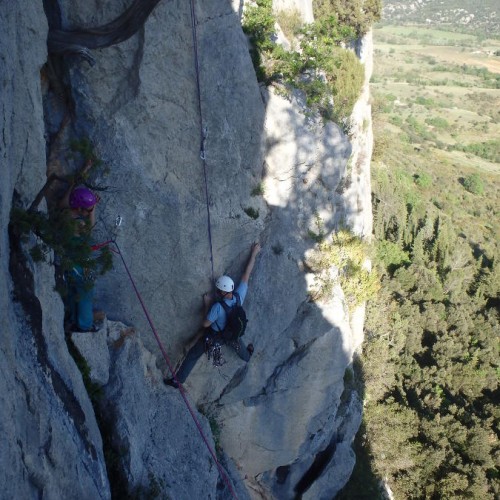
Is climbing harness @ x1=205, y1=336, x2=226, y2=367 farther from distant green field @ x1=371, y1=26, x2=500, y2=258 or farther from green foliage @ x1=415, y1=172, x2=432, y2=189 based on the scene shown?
green foliage @ x1=415, y1=172, x2=432, y2=189

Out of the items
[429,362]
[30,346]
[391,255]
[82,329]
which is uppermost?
[30,346]

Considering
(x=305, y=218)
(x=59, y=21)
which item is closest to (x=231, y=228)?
(x=305, y=218)

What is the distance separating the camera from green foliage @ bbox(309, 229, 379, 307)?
1034 centimetres

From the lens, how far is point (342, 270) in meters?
11.7

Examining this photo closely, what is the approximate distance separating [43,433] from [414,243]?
2731cm

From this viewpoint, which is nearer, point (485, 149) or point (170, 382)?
point (170, 382)

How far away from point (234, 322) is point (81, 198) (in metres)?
3.22

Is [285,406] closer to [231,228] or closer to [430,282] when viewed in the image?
[231,228]

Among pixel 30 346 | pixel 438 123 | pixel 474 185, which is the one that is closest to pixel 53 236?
pixel 30 346

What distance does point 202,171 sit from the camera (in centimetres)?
763

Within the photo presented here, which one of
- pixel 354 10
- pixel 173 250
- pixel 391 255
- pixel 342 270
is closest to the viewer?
pixel 173 250

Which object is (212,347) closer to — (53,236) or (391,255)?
(53,236)

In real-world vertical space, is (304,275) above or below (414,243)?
above

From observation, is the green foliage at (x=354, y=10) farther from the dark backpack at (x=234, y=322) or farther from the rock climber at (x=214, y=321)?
the dark backpack at (x=234, y=322)
